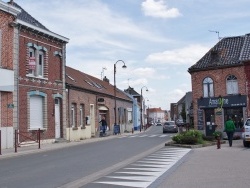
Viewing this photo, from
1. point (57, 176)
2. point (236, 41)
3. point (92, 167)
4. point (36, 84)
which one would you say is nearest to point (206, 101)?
point (236, 41)

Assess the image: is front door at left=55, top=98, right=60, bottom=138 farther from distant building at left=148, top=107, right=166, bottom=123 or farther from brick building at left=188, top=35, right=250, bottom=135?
distant building at left=148, top=107, right=166, bottom=123

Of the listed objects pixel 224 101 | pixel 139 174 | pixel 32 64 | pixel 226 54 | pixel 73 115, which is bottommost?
pixel 139 174

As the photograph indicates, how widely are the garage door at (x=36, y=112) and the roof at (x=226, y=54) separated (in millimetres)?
15264

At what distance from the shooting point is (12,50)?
24266 mm

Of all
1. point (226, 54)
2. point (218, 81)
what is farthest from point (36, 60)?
point (226, 54)

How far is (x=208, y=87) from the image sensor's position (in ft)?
118

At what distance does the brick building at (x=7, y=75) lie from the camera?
75.8 feet

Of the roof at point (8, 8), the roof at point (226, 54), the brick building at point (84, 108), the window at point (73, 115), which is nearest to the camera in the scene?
the roof at point (8, 8)

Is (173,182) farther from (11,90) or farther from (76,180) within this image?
(11,90)

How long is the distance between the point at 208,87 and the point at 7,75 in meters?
18.8

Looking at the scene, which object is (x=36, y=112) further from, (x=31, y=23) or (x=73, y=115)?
(x=73, y=115)

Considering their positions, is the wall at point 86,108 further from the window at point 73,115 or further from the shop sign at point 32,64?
the shop sign at point 32,64

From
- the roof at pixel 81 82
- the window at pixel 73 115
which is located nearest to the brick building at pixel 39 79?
the window at pixel 73 115

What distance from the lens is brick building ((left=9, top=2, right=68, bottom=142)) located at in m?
25.1
